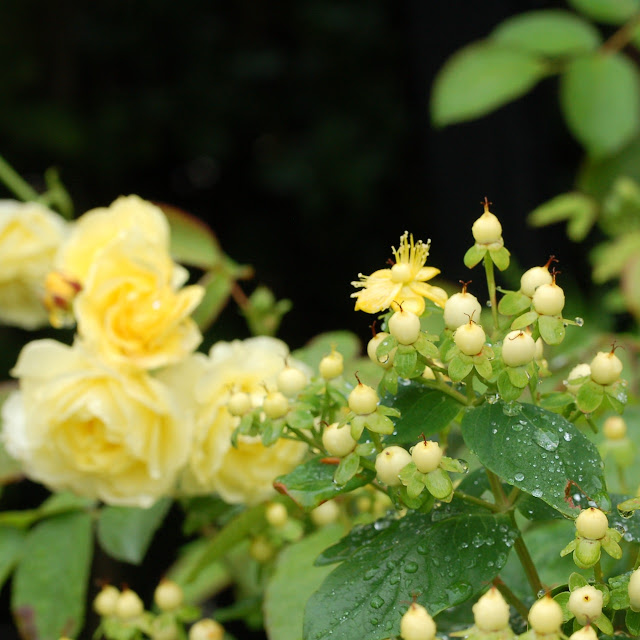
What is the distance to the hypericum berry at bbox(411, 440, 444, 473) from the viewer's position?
0.34 metres

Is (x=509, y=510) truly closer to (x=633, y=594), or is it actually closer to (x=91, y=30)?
(x=633, y=594)

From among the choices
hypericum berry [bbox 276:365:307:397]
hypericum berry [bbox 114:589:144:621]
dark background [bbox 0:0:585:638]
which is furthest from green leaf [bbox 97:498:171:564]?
dark background [bbox 0:0:585:638]

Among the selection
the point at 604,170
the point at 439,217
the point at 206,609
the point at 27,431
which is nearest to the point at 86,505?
the point at 27,431

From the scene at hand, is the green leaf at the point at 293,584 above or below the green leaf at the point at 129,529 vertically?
above

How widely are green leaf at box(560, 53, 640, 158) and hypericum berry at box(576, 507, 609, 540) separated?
0.86 metres

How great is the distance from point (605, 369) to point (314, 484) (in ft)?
0.43

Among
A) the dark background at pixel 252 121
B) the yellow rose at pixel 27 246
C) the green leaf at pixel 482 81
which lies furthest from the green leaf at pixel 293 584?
the dark background at pixel 252 121

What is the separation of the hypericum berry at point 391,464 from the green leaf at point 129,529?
31 cm

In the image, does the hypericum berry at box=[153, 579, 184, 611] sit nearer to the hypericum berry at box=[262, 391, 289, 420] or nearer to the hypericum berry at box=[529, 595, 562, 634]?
the hypericum berry at box=[262, 391, 289, 420]

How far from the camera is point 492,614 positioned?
0.31m

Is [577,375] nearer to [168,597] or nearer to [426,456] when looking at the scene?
[426,456]

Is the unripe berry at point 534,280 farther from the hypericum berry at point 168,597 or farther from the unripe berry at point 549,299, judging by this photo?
the hypericum berry at point 168,597

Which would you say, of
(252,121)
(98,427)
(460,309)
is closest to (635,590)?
(460,309)

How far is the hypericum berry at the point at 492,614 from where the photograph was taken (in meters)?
0.31
